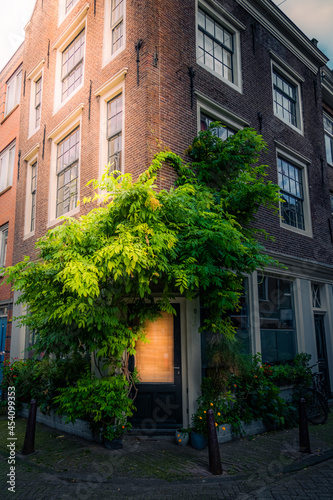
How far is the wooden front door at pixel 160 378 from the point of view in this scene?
24.2 ft

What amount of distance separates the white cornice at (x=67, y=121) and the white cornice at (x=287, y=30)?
572 centimetres

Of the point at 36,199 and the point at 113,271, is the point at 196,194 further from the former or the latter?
the point at 36,199

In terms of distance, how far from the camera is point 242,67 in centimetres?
1067

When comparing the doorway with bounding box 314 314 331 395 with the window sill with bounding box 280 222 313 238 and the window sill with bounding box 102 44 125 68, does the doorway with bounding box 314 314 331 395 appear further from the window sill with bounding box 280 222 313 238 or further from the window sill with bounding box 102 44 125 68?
the window sill with bounding box 102 44 125 68

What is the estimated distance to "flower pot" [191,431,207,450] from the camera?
6465mm

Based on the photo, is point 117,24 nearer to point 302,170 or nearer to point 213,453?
point 302,170

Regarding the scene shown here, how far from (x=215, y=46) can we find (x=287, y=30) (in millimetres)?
3892

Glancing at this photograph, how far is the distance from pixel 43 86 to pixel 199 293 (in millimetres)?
9712

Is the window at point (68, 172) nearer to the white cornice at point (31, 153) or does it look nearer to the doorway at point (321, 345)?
the white cornice at point (31, 153)

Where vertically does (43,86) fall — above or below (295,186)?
above

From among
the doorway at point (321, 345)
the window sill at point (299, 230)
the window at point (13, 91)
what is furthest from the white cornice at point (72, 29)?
the doorway at point (321, 345)

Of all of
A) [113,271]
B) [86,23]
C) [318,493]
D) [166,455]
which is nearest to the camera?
[318,493]

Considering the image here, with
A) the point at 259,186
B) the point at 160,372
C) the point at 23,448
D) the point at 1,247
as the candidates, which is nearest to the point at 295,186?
the point at 259,186

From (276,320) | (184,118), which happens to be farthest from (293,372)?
(184,118)
